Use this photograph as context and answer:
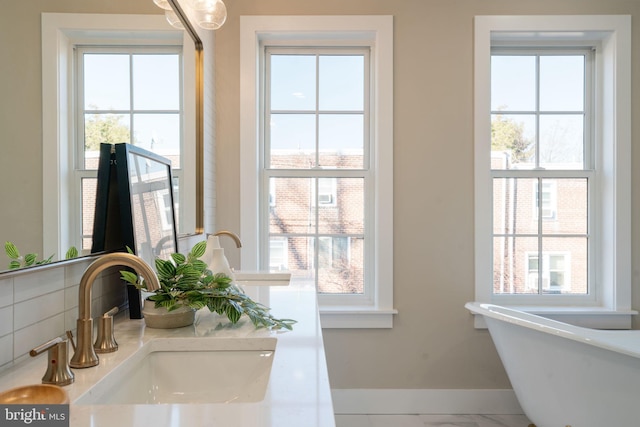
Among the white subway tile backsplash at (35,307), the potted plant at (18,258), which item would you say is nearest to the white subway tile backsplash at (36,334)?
the white subway tile backsplash at (35,307)

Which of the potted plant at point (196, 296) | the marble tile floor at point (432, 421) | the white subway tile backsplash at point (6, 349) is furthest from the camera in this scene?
the marble tile floor at point (432, 421)

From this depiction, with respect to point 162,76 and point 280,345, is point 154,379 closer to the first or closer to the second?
point 280,345

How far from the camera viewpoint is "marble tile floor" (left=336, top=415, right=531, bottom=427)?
2473 mm

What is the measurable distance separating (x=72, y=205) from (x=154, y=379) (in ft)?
1.63

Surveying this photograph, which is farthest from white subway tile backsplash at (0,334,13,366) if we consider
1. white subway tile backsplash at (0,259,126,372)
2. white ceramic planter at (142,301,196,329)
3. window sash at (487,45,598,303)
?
window sash at (487,45,598,303)

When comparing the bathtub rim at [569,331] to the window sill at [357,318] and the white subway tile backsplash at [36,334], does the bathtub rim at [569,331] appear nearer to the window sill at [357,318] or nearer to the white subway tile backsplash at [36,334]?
the window sill at [357,318]

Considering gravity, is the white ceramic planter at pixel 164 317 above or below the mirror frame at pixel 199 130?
below

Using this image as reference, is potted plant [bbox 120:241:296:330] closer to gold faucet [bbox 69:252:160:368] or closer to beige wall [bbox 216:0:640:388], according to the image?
gold faucet [bbox 69:252:160:368]

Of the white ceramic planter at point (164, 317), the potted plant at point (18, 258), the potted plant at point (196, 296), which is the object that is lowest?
the white ceramic planter at point (164, 317)

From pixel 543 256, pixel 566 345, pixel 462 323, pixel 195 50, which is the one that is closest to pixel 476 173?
pixel 543 256

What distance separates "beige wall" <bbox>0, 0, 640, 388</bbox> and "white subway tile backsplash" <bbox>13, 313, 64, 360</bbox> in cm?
156

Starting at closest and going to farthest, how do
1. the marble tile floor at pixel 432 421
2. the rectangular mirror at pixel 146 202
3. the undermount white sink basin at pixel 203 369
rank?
the undermount white sink basin at pixel 203 369 → the rectangular mirror at pixel 146 202 → the marble tile floor at pixel 432 421

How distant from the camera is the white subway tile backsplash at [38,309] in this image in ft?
3.08

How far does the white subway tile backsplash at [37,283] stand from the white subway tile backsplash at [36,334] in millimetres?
68
